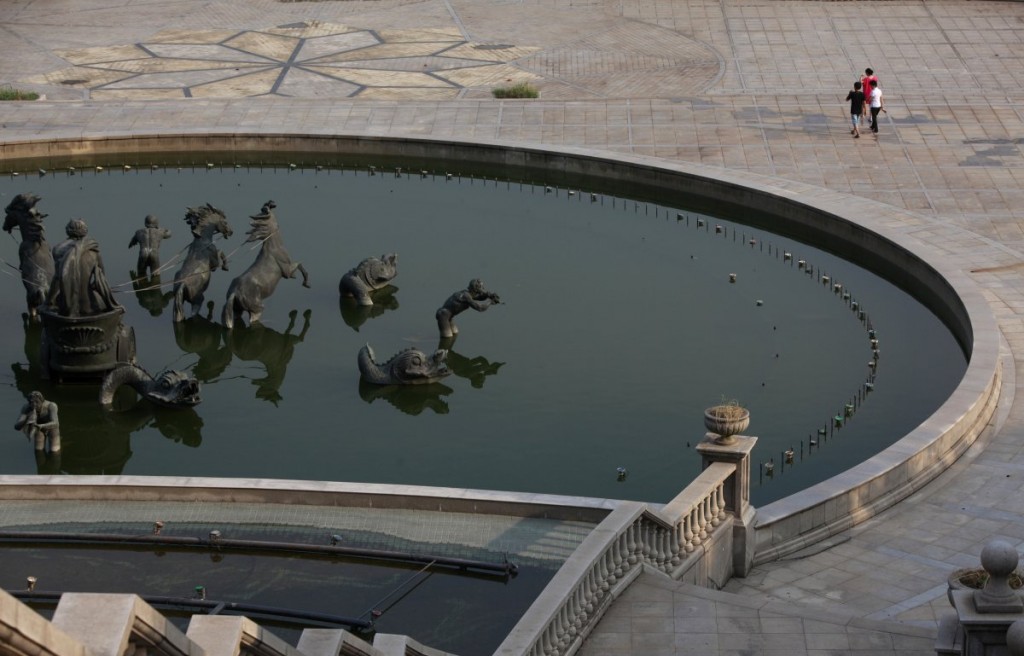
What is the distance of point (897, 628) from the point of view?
14.7 metres

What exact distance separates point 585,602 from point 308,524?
4134mm

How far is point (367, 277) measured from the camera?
2767 centimetres

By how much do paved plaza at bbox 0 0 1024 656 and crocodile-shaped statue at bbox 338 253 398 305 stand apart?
27.9 ft

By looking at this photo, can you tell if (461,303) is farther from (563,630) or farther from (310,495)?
(563,630)

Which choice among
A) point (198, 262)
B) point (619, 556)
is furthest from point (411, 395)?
point (619, 556)

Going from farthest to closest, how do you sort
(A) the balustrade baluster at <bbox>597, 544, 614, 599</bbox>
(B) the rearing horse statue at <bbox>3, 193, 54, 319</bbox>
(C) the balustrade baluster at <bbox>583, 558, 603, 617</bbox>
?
1. (B) the rearing horse statue at <bbox>3, 193, 54, 319</bbox>
2. (A) the balustrade baluster at <bbox>597, 544, 614, 599</bbox>
3. (C) the balustrade baluster at <bbox>583, 558, 603, 617</bbox>

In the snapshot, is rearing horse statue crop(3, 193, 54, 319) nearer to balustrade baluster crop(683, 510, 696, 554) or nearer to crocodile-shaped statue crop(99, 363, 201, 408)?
crocodile-shaped statue crop(99, 363, 201, 408)

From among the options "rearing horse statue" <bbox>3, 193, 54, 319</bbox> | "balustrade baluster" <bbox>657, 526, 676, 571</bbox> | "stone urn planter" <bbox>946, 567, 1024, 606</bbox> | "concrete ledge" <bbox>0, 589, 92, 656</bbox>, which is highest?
"concrete ledge" <bbox>0, 589, 92, 656</bbox>

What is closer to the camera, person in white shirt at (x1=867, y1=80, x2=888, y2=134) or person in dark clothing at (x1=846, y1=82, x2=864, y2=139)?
person in dark clothing at (x1=846, y1=82, x2=864, y2=139)

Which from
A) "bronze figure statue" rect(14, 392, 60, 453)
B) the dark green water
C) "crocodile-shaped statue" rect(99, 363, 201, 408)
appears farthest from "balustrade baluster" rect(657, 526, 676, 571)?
"bronze figure statue" rect(14, 392, 60, 453)

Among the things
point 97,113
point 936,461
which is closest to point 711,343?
point 936,461

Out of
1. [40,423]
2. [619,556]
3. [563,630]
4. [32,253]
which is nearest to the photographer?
[563,630]

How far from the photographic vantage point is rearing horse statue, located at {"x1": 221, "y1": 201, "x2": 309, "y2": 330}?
1047 inches

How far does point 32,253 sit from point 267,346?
397cm
